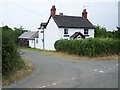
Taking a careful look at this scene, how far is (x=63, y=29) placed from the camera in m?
49.7

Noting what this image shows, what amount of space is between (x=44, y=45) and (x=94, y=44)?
2518 cm

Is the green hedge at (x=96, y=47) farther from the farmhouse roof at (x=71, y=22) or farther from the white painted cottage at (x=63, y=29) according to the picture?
the farmhouse roof at (x=71, y=22)

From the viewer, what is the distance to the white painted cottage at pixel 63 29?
1951 inches

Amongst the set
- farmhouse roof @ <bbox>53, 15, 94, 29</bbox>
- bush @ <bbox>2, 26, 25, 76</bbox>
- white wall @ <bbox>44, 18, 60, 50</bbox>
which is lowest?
bush @ <bbox>2, 26, 25, 76</bbox>

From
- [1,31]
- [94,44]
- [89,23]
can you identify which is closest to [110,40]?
[94,44]

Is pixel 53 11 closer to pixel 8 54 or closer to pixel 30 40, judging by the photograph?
pixel 30 40

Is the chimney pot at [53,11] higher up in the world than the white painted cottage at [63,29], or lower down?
higher up

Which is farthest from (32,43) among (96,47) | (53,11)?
(96,47)

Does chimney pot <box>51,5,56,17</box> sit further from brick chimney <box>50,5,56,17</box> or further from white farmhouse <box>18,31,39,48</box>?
white farmhouse <box>18,31,39,48</box>

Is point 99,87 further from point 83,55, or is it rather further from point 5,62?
point 83,55

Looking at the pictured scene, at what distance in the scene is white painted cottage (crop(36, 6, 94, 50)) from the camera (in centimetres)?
4956

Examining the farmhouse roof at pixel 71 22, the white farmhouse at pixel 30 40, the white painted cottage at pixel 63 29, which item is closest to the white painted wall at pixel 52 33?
the white painted cottage at pixel 63 29

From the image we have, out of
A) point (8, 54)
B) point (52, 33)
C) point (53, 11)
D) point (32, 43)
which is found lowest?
point (8, 54)

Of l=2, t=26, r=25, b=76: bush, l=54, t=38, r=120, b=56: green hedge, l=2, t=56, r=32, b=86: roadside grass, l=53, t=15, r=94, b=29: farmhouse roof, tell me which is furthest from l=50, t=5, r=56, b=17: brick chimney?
l=2, t=26, r=25, b=76: bush
